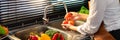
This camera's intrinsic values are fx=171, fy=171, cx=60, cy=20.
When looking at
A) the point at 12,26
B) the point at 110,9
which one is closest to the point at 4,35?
the point at 12,26

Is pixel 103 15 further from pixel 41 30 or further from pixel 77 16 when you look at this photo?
pixel 41 30

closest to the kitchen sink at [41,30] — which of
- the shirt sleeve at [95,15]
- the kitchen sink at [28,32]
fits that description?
the kitchen sink at [28,32]

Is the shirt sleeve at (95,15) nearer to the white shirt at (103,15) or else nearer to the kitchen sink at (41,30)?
the white shirt at (103,15)

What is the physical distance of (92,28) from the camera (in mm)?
1117

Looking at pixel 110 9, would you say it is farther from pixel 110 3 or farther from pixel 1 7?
pixel 1 7

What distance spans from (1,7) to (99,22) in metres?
0.84

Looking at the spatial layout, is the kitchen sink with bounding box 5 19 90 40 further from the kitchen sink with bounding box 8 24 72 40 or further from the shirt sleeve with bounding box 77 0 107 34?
the shirt sleeve with bounding box 77 0 107 34

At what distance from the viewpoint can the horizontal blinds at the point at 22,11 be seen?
148 centimetres

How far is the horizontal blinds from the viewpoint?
1.48 meters

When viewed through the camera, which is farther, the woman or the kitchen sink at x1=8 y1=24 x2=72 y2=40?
the kitchen sink at x1=8 y1=24 x2=72 y2=40

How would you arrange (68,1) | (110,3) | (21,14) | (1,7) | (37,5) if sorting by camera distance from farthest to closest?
(68,1) < (37,5) < (21,14) < (1,7) < (110,3)

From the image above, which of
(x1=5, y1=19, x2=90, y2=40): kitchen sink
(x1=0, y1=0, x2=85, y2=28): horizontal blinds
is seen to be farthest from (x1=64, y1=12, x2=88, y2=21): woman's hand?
(x1=0, y1=0, x2=85, y2=28): horizontal blinds

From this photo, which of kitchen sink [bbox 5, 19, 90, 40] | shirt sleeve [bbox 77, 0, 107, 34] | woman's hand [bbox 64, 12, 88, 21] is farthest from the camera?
woman's hand [bbox 64, 12, 88, 21]

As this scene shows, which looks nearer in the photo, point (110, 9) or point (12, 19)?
point (110, 9)
